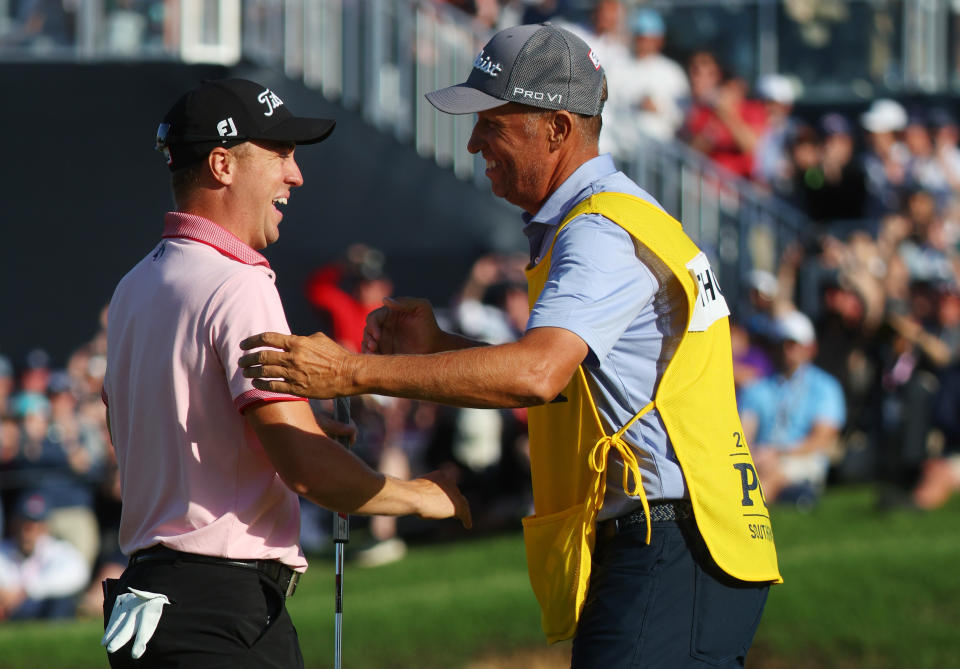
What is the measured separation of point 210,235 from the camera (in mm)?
3586

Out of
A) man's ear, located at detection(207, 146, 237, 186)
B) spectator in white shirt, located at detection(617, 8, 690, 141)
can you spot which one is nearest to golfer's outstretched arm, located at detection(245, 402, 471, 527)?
man's ear, located at detection(207, 146, 237, 186)

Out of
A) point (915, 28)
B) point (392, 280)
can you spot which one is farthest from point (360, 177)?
point (915, 28)

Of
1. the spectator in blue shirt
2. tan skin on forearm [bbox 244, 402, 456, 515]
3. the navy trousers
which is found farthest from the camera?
the spectator in blue shirt

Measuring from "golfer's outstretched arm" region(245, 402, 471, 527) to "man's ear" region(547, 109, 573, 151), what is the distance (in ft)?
3.23

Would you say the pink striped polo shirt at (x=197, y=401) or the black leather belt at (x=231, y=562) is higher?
the pink striped polo shirt at (x=197, y=401)

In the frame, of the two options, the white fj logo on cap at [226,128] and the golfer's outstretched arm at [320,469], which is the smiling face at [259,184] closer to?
the white fj logo on cap at [226,128]

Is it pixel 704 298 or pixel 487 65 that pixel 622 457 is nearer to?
pixel 704 298

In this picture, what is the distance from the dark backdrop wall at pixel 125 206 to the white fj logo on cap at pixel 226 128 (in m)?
8.82

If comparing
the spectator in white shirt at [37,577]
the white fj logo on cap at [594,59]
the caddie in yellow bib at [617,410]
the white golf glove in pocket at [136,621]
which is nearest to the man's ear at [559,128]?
the caddie in yellow bib at [617,410]

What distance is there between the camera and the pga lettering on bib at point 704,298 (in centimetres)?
368

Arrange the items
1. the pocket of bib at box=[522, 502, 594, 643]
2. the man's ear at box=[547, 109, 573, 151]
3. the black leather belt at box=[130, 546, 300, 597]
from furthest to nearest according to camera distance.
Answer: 1. the man's ear at box=[547, 109, 573, 151]
2. the pocket of bib at box=[522, 502, 594, 643]
3. the black leather belt at box=[130, 546, 300, 597]

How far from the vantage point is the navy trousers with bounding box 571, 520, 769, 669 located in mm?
3623

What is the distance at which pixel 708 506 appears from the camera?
3.67 m

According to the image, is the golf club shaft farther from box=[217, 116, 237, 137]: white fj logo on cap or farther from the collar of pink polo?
box=[217, 116, 237, 137]: white fj logo on cap
